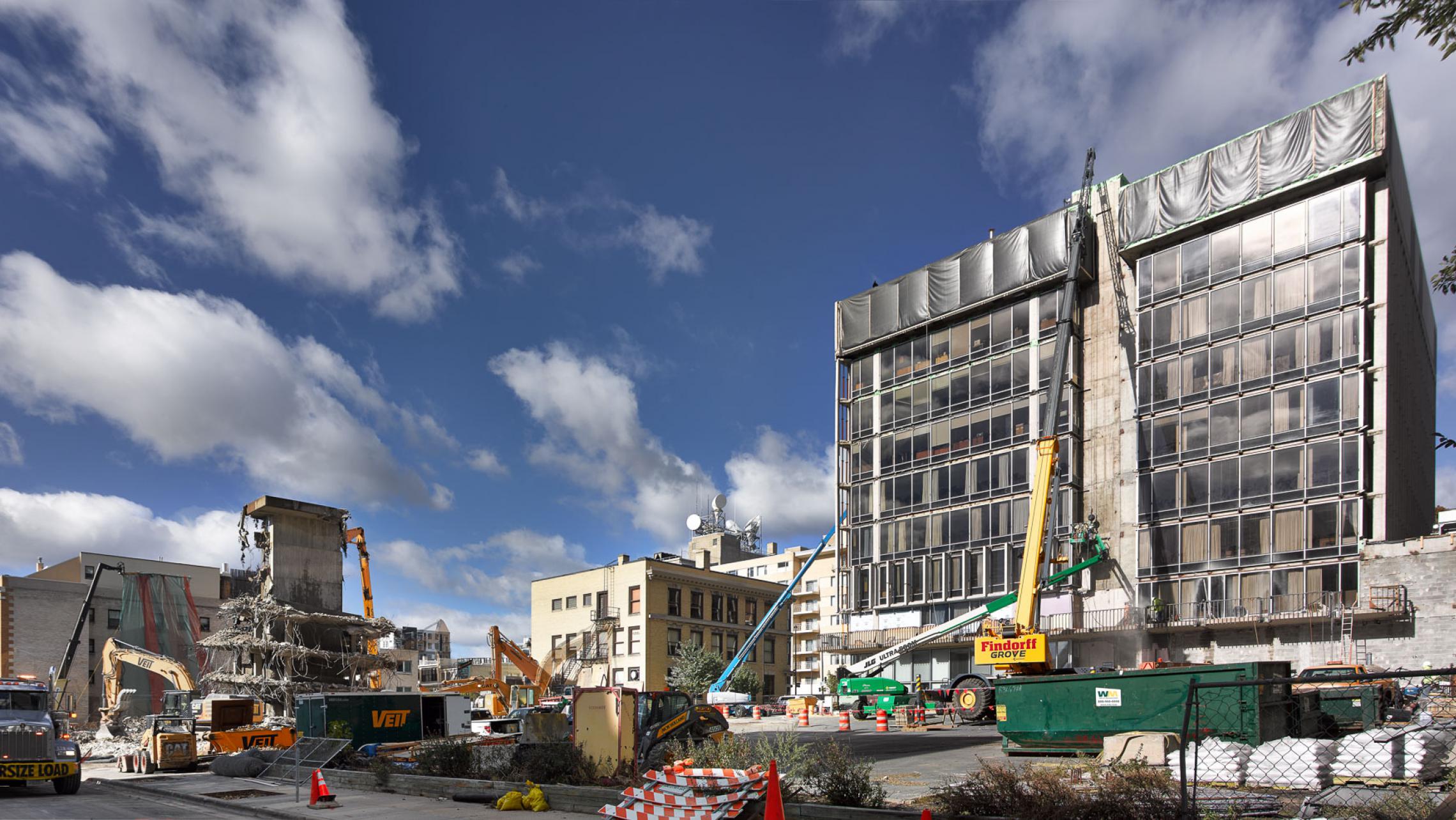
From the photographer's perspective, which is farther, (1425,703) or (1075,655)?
(1075,655)

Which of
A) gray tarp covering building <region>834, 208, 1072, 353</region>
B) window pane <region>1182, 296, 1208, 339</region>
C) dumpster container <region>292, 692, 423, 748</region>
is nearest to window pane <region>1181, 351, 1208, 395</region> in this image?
window pane <region>1182, 296, 1208, 339</region>

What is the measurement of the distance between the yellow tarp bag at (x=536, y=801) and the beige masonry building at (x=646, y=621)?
61.6 m

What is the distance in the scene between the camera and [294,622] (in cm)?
4850

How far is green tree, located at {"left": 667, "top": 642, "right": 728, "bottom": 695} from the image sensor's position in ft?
236

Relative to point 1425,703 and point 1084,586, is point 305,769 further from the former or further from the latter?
point 1084,586

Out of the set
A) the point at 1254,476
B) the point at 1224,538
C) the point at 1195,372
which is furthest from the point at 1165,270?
the point at 1224,538

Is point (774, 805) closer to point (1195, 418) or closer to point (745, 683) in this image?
point (1195, 418)

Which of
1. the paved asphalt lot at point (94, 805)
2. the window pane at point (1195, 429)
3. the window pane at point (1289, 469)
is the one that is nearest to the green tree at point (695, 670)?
the window pane at point (1195, 429)

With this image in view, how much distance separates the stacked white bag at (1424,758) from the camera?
13312 mm

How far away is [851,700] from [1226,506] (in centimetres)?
2165

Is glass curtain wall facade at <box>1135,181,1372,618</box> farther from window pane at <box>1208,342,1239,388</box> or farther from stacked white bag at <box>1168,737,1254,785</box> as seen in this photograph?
stacked white bag at <box>1168,737,1254,785</box>

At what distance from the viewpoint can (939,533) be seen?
57344 mm

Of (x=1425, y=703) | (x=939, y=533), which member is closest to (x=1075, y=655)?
(x=939, y=533)

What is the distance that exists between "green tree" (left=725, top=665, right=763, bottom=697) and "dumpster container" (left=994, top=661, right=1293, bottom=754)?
5068 cm
